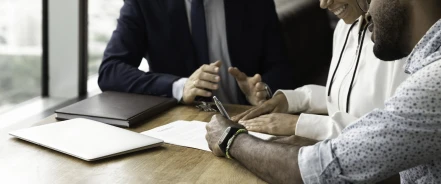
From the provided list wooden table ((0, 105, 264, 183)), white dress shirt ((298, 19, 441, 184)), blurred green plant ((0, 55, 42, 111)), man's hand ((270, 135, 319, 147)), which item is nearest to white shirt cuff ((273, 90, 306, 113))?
man's hand ((270, 135, 319, 147))

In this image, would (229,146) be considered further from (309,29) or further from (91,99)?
(309,29)

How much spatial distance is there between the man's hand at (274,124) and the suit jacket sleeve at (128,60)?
0.53 metres

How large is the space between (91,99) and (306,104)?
2.41 ft

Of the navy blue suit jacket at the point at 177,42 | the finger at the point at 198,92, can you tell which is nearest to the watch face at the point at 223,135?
the finger at the point at 198,92

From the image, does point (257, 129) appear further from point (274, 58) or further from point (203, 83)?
point (274, 58)

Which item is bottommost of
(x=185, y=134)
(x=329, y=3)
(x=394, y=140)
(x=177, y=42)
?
(x=185, y=134)

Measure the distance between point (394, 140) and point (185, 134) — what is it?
728 mm

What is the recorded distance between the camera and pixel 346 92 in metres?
1.98

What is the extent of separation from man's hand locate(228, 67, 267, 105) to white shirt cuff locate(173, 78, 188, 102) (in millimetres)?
174

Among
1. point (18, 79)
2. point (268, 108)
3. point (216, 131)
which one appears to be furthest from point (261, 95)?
A: point (18, 79)

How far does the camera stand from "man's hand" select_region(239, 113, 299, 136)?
1.77 m

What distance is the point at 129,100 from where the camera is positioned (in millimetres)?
2043

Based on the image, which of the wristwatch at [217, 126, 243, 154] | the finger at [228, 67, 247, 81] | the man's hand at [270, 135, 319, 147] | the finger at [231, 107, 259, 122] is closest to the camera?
the wristwatch at [217, 126, 243, 154]

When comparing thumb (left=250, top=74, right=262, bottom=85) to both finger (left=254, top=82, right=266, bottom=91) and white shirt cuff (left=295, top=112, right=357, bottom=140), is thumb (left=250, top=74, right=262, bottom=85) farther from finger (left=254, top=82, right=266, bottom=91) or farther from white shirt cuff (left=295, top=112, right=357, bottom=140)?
white shirt cuff (left=295, top=112, right=357, bottom=140)
